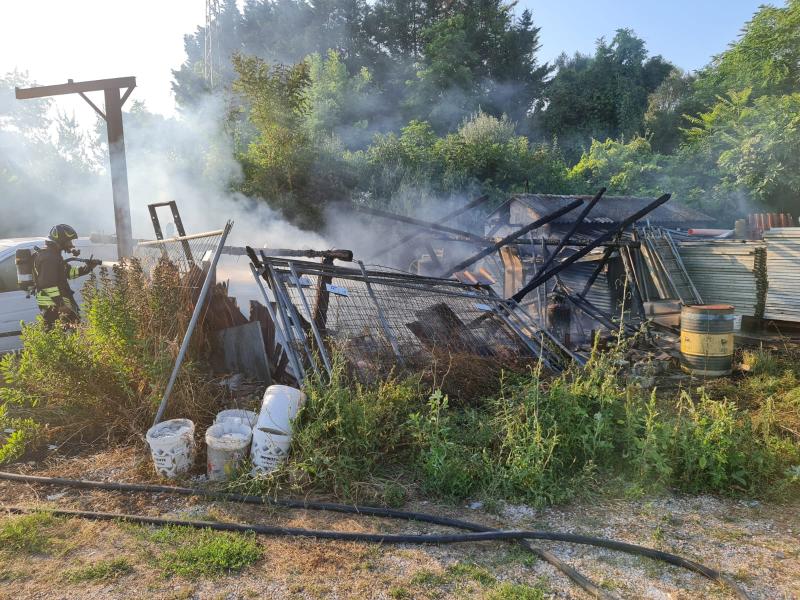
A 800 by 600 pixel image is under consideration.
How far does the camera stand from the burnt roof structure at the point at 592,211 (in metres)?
12.9

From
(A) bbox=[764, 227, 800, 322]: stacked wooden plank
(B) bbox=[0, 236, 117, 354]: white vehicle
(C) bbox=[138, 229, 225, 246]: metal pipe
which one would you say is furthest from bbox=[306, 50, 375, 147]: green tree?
(A) bbox=[764, 227, 800, 322]: stacked wooden plank

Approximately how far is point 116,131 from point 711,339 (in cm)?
869

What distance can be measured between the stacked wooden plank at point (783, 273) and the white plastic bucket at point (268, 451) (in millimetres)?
7386

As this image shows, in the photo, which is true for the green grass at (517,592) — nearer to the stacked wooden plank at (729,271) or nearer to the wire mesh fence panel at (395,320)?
the wire mesh fence panel at (395,320)

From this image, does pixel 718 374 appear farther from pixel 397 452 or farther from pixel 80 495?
pixel 80 495

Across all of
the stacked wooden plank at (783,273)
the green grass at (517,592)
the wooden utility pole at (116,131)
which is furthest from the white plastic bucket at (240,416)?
the stacked wooden plank at (783,273)

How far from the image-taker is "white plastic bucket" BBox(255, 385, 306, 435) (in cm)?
404

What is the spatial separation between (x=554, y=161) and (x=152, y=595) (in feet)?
76.8

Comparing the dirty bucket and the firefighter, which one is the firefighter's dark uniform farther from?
the dirty bucket

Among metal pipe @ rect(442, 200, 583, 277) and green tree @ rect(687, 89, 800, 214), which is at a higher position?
green tree @ rect(687, 89, 800, 214)

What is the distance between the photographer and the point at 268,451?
397 centimetres

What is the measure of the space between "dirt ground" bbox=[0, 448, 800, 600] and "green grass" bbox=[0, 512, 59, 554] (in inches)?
2.6

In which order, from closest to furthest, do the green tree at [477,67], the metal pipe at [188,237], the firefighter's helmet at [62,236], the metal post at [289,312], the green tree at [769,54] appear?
the metal post at [289,312] < the metal pipe at [188,237] < the firefighter's helmet at [62,236] < the green tree at [769,54] < the green tree at [477,67]

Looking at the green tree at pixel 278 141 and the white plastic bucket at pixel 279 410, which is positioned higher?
the green tree at pixel 278 141
